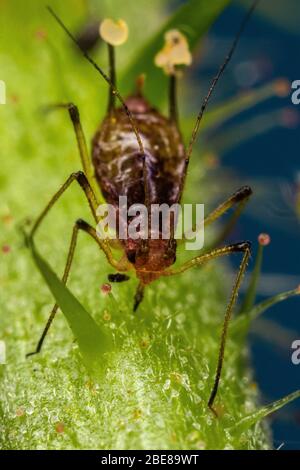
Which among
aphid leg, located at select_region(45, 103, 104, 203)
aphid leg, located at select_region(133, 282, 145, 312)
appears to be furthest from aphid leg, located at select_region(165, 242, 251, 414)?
aphid leg, located at select_region(45, 103, 104, 203)

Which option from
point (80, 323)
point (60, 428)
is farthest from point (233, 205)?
point (60, 428)

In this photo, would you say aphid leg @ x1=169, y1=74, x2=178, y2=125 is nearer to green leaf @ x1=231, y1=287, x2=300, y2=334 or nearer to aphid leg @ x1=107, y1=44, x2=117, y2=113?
aphid leg @ x1=107, y1=44, x2=117, y2=113

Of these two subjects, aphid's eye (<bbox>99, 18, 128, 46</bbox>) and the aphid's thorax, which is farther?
aphid's eye (<bbox>99, 18, 128, 46</bbox>)

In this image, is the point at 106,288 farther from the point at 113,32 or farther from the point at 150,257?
the point at 113,32

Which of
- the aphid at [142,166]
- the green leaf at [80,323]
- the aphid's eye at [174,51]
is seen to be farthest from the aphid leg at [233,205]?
the green leaf at [80,323]

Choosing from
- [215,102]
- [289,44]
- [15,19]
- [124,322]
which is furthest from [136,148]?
[289,44]

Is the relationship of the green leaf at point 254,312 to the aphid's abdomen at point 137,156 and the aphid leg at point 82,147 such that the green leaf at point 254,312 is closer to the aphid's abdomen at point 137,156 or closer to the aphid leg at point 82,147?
the aphid's abdomen at point 137,156
